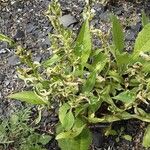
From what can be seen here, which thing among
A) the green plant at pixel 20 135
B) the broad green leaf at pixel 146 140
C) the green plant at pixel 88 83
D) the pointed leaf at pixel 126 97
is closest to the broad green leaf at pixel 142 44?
the green plant at pixel 88 83

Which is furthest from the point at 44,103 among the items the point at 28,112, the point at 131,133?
the point at 131,133

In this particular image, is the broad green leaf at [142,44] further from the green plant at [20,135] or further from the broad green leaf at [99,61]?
the green plant at [20,135]

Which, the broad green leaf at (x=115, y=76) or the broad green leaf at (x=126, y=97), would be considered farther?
the broad green leaf at (x=115, y=76)

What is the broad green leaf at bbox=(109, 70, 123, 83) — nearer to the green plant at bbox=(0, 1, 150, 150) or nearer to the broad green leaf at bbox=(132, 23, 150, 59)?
the green plant at bbox=(0, 1, 150, 150)

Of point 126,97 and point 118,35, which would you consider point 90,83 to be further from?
point 118,35

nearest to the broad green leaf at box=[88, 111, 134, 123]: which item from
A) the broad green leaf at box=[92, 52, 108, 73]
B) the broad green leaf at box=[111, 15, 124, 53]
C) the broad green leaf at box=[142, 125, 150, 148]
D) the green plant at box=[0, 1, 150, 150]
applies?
the green plant at box=[0, 1, 150, 150]
